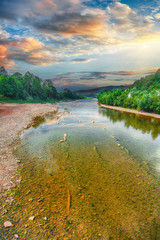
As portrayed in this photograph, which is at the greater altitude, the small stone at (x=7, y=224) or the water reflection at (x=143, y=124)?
the small stone at (x=7, y=224)

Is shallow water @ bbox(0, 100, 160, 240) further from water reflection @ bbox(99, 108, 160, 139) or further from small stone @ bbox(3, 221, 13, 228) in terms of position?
water reflection @ bbox(99, 108, 160, 139)

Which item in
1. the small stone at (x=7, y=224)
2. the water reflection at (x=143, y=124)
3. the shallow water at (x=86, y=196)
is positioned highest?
the small stone at (x=7, y=224)

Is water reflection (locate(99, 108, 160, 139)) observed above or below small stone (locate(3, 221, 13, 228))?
below

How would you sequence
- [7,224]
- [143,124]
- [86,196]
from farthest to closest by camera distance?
[143,124] → [86,196] → [7,224]

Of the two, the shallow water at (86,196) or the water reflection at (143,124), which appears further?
the water reflection at (143,124)

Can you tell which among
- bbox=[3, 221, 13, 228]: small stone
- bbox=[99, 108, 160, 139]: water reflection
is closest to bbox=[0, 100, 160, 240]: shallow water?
bbox=[3, 221, 13, 228]: small stone

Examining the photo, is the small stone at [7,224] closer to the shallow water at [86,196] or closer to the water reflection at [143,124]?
the shallow water at [86,196]

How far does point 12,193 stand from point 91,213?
215 inches

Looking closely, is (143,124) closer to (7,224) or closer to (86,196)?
(86,196)

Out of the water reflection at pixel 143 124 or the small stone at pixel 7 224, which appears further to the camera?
the water reflection at pixel 143 124

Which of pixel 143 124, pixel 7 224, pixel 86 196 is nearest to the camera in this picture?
pixel 7 224

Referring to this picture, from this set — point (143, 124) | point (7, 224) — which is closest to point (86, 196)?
point (7, 224)

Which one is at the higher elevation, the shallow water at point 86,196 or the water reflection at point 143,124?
the shallow water at point 86,196

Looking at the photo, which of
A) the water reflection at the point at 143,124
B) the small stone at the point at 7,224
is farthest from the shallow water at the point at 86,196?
the water reflection at the point at 143,124
